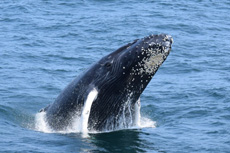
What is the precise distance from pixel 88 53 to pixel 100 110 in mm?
12683

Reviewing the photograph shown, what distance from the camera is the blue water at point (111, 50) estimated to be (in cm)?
1420

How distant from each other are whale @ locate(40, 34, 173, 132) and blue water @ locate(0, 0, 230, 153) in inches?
19.0

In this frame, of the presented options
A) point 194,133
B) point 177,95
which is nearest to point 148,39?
point 194,133

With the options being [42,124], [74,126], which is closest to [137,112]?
[74,126]

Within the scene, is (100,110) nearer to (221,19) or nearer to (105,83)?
(105,83)

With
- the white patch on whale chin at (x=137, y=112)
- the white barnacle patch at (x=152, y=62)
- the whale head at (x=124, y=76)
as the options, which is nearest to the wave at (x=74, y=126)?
the white patch on whale chin at (x=137, y=112)

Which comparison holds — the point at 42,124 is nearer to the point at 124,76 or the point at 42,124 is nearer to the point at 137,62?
the point at 124,76

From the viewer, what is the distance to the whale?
1323cm

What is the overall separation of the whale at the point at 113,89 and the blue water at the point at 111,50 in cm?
48

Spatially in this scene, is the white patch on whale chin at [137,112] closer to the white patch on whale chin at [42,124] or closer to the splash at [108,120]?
the splash at [108,120]

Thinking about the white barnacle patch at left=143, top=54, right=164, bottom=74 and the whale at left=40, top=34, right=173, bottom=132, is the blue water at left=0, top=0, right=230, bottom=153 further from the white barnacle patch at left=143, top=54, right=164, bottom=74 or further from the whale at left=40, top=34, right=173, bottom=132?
the white barnacle patch at left=143, top=54, right=164, bottom=74

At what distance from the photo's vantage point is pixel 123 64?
13.5 m

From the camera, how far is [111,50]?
2712 cm

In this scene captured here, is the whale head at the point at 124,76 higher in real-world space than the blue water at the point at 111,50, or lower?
higher
